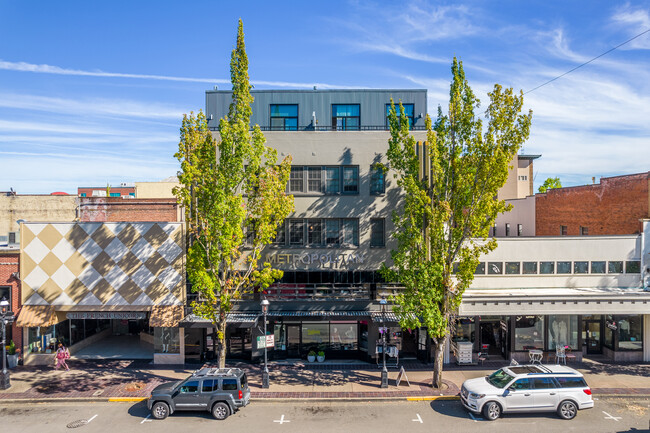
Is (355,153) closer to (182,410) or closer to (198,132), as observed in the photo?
(198,132)

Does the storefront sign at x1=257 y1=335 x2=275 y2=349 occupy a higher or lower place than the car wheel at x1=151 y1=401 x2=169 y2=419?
higher

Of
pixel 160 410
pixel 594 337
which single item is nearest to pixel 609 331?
→ pixel 594 337

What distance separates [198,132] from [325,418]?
14.3 m

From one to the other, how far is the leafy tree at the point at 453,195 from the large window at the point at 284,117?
32.8 ft

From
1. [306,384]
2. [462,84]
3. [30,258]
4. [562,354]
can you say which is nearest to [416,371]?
[306,384]

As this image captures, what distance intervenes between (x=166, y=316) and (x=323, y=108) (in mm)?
16125

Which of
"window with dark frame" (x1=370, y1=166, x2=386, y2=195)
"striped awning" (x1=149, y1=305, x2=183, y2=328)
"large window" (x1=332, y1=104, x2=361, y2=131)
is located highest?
"large window" (x1=332, y1=104, x2=361, y2=131)

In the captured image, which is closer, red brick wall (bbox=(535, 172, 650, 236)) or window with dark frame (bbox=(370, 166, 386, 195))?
window with dark frame (bbox=(370, 166, 386, 195))

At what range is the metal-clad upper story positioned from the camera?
28672mm

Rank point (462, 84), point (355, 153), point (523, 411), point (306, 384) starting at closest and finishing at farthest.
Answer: point (523, 411) → point (462, 84) → point (306, 384) → point (355, 153)

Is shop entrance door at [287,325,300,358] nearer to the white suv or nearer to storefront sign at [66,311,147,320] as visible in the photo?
storefront sign at [66,311,147,320]

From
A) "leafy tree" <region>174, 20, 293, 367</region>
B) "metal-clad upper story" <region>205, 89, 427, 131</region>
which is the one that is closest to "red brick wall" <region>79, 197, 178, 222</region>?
"metal-clad upper story" <region>205, 89, 427, 131</region>

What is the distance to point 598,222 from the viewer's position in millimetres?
29750

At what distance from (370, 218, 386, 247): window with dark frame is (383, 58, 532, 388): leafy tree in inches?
171
